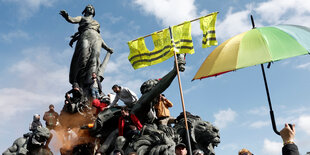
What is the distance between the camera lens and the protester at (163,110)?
29.1 feet

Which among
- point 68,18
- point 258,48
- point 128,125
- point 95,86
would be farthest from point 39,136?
point 68,18

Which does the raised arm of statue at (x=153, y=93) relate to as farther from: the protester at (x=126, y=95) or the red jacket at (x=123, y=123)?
the protester at (x=126, y=95)

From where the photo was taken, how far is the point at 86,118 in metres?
10.5

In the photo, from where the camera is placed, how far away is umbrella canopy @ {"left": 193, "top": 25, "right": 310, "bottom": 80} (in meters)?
4.85

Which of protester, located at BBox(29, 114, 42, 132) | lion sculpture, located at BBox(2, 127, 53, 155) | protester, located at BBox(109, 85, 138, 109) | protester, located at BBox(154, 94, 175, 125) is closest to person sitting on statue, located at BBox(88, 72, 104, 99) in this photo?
protester, located at BBox(29, 114, 42, 132)

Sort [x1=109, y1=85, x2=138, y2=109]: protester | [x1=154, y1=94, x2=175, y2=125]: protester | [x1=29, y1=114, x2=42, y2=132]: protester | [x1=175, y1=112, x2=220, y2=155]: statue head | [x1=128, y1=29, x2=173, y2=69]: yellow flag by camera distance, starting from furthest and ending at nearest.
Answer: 1. [x1=29, y1=114, x2=42, y2=132]: protester
2. [x1=109, y1=85, x2=138, y2=109]: protester
3. [x1=154, y1=94, x2=175, y2=125]: protester
4. [x1=128, y1=29, x2=173, y2=69]: yellow flag
5. [x1=175, y1=112, x2=220, y2=155]: statue head

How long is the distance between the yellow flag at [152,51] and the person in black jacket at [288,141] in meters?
5.11

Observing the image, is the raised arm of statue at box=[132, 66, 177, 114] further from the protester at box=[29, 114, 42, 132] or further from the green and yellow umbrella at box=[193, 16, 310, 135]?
the protester at box=[29, 114, 42, 132]

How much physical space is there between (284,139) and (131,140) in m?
5.06

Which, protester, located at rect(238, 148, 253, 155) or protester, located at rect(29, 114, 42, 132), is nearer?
protester, located at rect(238, 148, 253, 155)

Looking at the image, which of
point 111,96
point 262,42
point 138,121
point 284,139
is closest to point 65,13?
point 111,96

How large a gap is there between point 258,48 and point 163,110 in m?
4.25

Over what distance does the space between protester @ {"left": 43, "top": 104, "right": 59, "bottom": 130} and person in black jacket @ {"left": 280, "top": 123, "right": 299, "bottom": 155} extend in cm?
810

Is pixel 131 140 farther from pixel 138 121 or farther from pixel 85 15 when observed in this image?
pixel 85 15
